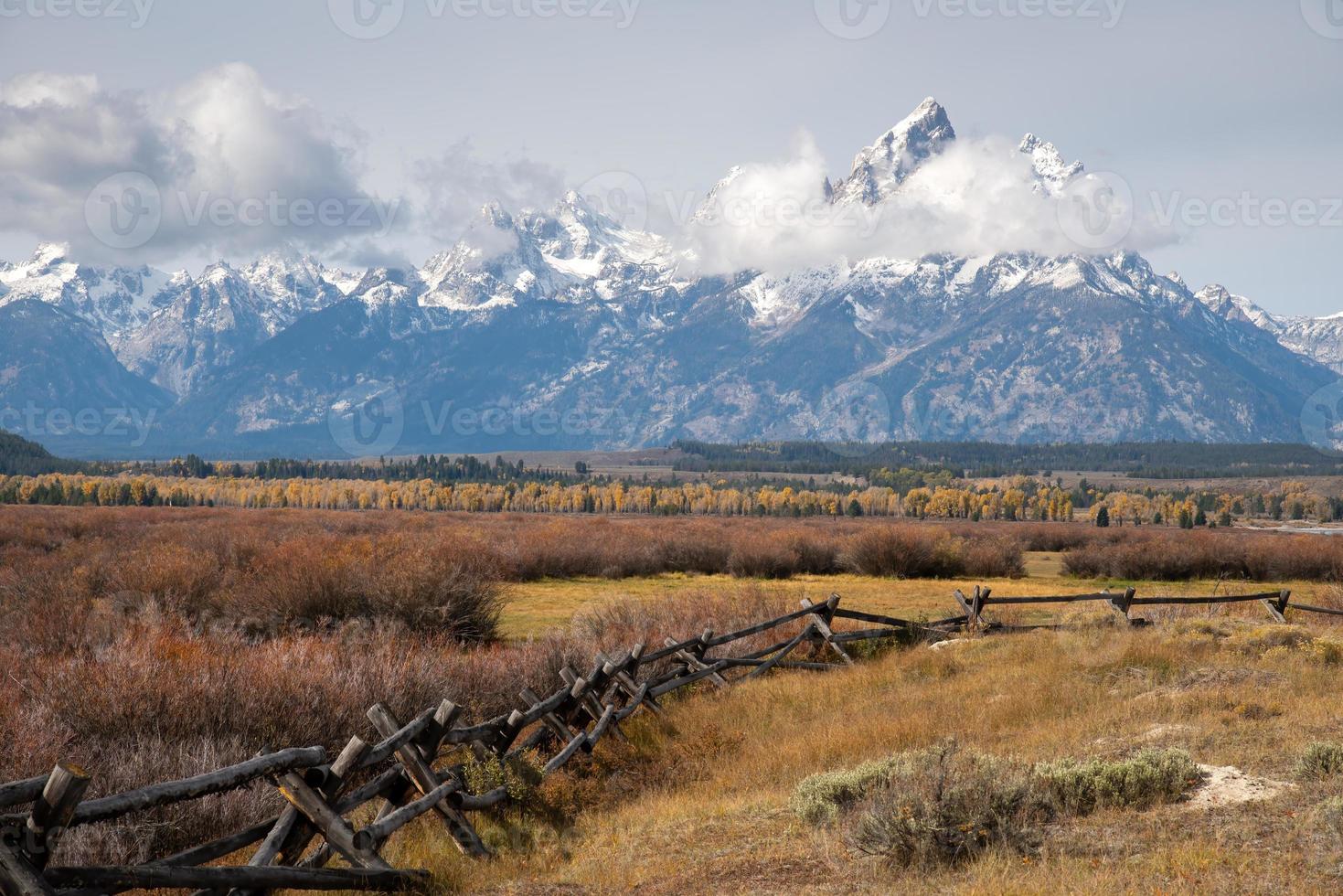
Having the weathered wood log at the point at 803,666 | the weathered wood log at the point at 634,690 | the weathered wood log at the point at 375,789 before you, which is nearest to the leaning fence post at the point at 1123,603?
the weathered wood log at the point at 803,666

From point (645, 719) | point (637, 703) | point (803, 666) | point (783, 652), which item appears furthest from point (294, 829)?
point (803, 666)

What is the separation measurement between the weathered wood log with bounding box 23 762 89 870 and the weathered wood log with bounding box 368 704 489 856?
3.13 m

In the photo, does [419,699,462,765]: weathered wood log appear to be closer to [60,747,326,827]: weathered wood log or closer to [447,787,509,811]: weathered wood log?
[447,787,509,811]: weathered wood log

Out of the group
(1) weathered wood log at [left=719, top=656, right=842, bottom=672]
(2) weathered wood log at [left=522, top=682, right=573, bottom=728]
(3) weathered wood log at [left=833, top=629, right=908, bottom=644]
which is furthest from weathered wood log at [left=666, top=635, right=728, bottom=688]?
(2) weathered wood log at [left=522, top=682, right=573, bottom=728]

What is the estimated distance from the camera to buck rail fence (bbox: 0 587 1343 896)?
512 centimetres

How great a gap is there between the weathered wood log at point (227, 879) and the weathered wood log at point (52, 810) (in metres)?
0.13

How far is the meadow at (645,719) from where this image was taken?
290 inches

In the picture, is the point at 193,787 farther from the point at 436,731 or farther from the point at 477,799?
the point at 477,799

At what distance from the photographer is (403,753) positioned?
327 inches

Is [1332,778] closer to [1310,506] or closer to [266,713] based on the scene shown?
[266,713]

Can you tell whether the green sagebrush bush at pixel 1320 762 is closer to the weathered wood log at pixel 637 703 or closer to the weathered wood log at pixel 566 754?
the weathered wood log at pixel 566 754

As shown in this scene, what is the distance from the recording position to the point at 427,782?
27.4 feet

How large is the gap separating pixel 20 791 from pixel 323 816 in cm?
210

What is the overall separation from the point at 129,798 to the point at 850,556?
44.2 metres
